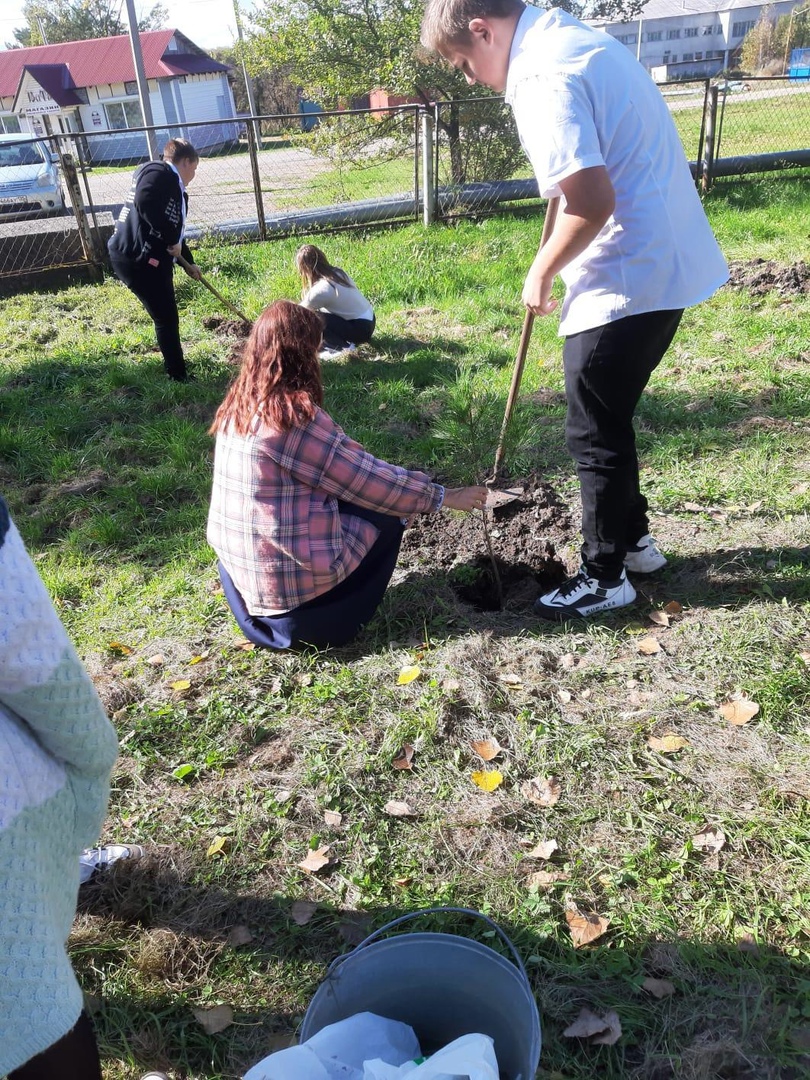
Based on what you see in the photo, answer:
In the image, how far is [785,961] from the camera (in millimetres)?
1967

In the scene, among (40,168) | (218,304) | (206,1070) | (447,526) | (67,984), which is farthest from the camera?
(40,168)

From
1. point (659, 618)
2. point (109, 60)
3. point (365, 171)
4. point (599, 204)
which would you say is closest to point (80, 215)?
point (365, 171)

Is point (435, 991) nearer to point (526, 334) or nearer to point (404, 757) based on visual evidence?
point (404, 757)

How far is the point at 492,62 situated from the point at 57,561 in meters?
3.10

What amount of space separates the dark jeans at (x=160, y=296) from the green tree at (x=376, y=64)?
22.5ft

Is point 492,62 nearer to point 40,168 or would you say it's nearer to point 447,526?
point 447,526

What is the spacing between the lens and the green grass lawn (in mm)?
1986

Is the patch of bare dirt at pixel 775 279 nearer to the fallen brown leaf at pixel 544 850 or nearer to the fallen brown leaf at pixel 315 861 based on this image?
the fallen brown leaf at pixel 544 850

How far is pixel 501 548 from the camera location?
385 centimetres

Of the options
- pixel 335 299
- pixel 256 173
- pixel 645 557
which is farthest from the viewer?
pixel 256 173

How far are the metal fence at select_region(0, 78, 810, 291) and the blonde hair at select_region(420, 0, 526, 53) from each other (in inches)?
283

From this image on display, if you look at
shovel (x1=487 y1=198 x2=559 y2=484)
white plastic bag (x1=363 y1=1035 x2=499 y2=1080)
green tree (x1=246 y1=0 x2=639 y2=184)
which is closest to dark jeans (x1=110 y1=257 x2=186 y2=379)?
shovel (x1=487 y1=198 x2=559 y2=484)

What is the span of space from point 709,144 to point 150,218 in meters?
8.03

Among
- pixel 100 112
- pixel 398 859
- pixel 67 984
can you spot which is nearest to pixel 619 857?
pixel 398 859
